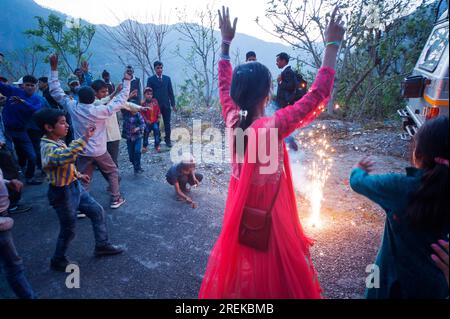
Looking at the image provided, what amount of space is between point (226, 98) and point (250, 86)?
1.32 ft

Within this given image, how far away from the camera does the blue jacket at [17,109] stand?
4.66m

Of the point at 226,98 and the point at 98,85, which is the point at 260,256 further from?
the point at 98,85

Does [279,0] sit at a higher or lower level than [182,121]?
higher

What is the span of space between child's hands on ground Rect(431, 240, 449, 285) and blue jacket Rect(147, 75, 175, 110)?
6.35 meters

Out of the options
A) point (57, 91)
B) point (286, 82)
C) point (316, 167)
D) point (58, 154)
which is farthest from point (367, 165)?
point (286, 82)

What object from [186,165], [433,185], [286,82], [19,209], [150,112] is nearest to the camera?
[433,185]

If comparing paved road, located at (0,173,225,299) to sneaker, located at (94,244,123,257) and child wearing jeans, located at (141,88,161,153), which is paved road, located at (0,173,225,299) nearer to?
sneaker, located at (94,244,123,257)

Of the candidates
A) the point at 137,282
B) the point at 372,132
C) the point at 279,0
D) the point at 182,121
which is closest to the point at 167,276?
the point at 137,282

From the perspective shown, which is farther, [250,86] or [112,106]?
[112,106]

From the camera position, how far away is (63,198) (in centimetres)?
253

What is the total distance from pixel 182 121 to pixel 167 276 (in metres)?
7.86

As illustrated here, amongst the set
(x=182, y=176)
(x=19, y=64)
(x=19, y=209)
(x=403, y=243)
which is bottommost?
(x=19, y=209)

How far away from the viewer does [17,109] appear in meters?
4.69
